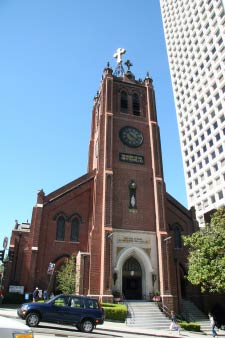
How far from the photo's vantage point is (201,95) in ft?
193

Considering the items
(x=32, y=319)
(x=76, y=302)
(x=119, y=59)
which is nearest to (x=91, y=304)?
(x=76, y=302)

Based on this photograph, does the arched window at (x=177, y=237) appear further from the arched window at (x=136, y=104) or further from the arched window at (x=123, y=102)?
the arched window at (x=123, y=102)

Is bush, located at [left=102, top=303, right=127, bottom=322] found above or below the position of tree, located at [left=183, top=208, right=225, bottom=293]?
below

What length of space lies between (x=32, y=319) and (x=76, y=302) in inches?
89.7

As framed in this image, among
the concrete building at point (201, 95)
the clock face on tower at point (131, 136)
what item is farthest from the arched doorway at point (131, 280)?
the concrete building at point (201, 95)

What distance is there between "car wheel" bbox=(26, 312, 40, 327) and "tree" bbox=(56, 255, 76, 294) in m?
11.5

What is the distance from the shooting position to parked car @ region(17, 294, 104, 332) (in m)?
12.3

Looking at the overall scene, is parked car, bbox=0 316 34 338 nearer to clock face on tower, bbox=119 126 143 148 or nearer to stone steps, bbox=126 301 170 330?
stone steps, bbox=126 301 170 330

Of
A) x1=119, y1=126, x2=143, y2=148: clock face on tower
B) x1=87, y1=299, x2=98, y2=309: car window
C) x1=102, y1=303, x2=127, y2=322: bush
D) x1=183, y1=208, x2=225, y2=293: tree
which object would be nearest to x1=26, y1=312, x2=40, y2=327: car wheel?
x1=87, y1=299, x2=98, y2=309: car window

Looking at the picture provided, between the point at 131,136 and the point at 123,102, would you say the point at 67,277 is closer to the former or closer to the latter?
the point at 131,136

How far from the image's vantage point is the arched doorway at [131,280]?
85.7 feet

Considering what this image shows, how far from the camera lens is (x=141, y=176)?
101 feet

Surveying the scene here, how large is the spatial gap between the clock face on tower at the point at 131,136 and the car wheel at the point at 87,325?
21579mm

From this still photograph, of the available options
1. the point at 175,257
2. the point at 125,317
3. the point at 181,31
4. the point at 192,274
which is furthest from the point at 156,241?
the point at 181,31
